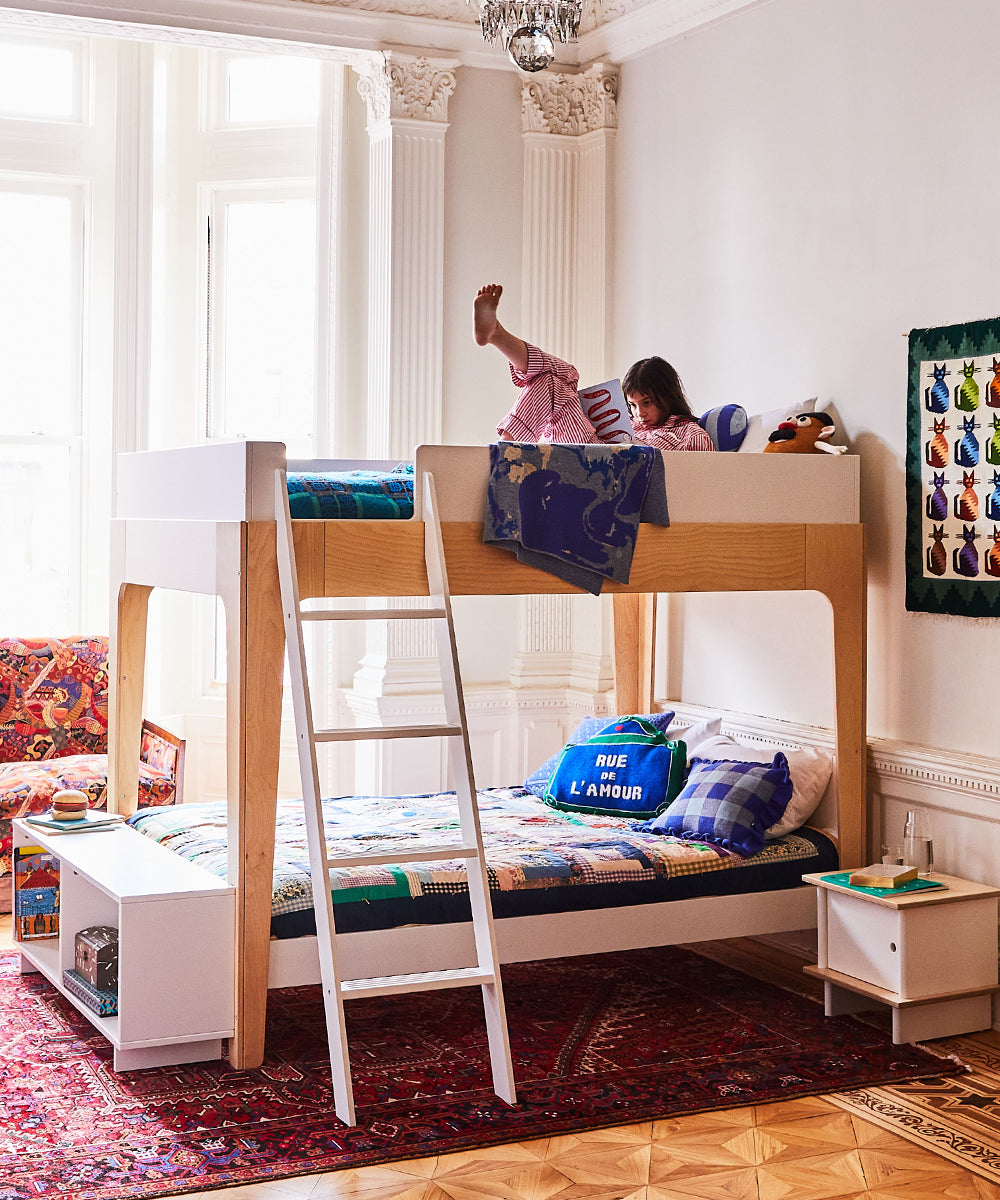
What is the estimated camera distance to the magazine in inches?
175

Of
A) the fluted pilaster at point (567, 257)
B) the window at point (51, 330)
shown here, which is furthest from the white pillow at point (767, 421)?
the window at point (51, 330)

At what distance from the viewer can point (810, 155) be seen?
4.68m

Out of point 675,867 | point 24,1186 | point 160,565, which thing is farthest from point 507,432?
point 24,1186

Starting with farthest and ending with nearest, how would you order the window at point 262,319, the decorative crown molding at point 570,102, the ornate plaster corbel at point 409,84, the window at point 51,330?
the window at point 262,319, the window at point 51,330, the decorative crown molding at point 570,102, the ornate plaster corbel at point 409,84

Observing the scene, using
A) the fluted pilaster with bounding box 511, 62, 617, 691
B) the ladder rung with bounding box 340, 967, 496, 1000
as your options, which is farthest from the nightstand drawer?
the fluted pilaster with bounding box 511, 62, 617, 691

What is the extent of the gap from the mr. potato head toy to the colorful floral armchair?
242 centimetres

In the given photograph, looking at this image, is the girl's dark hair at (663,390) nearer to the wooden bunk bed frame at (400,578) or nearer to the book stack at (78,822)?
the wooden bunk bed frame at (400,578)

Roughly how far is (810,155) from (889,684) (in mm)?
1710

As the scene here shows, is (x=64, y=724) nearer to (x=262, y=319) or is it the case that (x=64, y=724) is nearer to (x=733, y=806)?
(x=262, y=319)

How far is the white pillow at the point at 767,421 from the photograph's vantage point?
15.3ft

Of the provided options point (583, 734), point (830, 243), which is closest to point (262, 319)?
point (583, 734)

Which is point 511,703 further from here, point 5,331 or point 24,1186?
point 24,1186

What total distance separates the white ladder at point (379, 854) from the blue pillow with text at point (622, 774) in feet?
3.51

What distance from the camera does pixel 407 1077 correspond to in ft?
11.7
